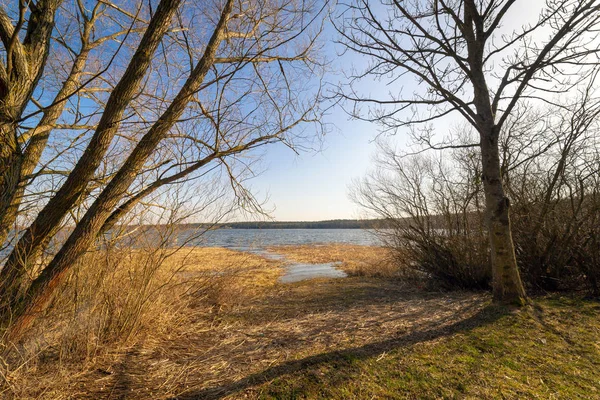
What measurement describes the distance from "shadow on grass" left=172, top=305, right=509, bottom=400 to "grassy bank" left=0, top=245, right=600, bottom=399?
0.04ft

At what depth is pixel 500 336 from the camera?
9.93 ft

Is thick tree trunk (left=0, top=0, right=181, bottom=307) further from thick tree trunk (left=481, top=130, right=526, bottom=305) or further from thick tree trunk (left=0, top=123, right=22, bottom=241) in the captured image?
thick tree trunk (left=481, top=130, right=526, bottom=305)

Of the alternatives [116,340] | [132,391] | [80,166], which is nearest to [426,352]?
[132,391]

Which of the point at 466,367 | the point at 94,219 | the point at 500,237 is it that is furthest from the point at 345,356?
the point at 500,237

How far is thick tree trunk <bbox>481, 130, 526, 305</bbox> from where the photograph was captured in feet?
13.0

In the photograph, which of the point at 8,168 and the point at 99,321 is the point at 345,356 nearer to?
the point at 99,321

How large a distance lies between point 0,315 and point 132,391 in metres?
1.38

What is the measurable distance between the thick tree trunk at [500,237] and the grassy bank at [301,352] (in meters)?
0.31

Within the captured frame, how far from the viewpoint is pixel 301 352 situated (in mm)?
2664

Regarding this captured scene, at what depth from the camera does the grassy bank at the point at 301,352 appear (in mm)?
2061

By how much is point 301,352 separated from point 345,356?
0.42 meters

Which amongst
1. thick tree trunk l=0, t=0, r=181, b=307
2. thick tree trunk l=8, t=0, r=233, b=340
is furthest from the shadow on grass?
thick tree trunk l=0, t=0, r=181, b=307

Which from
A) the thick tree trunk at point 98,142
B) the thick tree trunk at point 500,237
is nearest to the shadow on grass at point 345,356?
the thick tree trunk at point 500,237

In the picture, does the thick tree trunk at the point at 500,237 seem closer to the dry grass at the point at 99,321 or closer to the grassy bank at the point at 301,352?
the grassy bank at the point at 301,352
